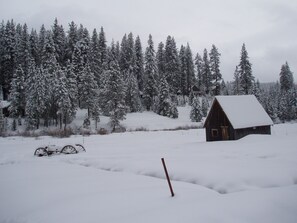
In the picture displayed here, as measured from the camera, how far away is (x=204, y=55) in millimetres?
83375

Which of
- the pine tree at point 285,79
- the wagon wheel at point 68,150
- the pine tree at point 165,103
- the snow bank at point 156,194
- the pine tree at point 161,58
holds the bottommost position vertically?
the snow bank at point 156,194

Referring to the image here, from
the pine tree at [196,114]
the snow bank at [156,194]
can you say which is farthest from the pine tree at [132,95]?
the snow bank at [156,194]

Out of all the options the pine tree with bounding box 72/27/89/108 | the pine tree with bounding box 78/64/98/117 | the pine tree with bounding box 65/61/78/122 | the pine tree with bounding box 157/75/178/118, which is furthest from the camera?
the pine tree with bounding box 157/75/178/118

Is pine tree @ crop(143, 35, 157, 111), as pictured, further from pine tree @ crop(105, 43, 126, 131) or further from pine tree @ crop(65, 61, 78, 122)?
pine tree @ crop(65, 61, 78, 122)

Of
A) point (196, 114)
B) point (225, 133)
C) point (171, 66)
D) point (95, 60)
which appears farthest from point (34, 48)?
point (225, 133)

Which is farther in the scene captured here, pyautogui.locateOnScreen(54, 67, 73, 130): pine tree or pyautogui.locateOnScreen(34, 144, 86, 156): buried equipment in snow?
pyautogui.locateOnScreen(54, 67, 73, 130): pine tree

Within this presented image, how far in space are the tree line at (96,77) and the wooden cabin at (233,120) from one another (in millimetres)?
24508

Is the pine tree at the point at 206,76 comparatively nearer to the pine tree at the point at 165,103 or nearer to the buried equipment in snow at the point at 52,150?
the pine tree at the point at 165,103

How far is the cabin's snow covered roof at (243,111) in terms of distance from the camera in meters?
26.2

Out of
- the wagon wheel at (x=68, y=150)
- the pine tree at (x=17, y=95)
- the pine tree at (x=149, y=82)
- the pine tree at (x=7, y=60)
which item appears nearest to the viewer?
the wagon wheel at (x=68, y=150)

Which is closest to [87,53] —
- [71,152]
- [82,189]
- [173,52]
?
[173,52]

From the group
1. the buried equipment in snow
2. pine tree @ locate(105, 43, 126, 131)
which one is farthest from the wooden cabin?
pine tree @ locate(105, 43, 126, 131)

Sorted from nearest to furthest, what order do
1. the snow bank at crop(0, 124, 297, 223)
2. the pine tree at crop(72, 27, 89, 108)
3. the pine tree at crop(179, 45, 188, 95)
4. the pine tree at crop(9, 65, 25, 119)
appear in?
the snow bank at crop(0, 124, 297, 223) < the pine tree at crop(9, 65, 25, 119) < the pine tree at crop(72, 27, 89, 108) < the pine tree at crop(179, 45, 188, 95)

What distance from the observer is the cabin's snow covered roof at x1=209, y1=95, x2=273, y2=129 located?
26188 mm
